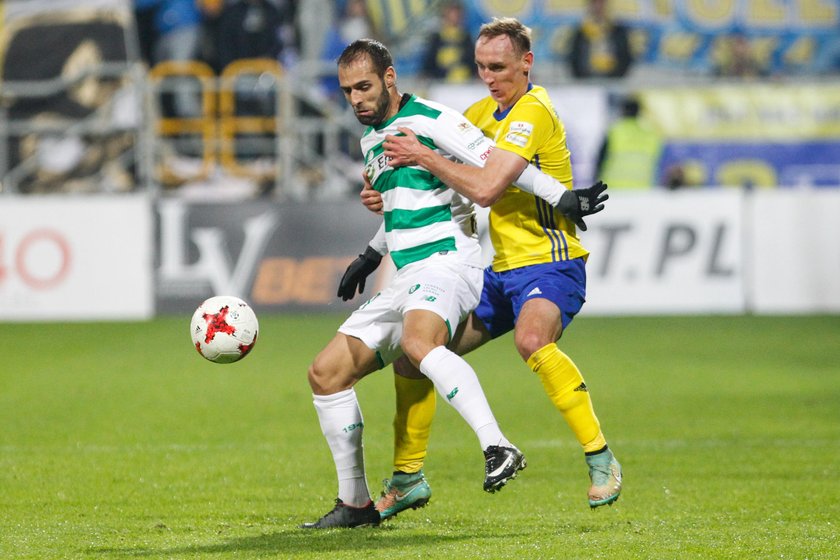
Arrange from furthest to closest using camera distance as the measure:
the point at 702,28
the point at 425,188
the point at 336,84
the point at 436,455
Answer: the point at 702,28 < the point at 336,84 < the point at 436,455 < the point at 425,188

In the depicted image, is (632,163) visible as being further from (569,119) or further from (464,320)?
(464,320)

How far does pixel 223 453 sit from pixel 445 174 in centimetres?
328

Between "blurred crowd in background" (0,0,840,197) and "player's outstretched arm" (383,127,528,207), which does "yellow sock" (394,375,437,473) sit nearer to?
"player's outstretched arm" (383,127,528,207)

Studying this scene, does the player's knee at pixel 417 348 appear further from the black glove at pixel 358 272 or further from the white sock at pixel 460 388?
the black glove at pixel 358 272

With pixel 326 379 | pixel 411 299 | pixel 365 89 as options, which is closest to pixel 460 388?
pixel 411 299

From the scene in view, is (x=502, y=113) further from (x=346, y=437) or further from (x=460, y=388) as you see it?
(x=346, y=437)

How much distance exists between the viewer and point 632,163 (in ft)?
58.7

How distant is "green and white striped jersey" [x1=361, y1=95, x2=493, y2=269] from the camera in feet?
20.2

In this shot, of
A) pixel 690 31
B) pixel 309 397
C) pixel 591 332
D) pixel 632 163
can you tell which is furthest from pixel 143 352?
pixel 690 31

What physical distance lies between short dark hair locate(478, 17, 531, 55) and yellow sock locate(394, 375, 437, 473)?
1.54 meters

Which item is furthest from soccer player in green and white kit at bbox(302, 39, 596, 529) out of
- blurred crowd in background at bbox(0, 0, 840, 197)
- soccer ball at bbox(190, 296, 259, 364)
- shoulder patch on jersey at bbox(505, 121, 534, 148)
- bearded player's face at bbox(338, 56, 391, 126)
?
blurred crowd in background at bbox(0, 0, 840, 197)

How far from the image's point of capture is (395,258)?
6355 millimetres

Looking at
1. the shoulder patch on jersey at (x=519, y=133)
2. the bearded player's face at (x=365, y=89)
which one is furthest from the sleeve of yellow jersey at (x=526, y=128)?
the bearded player's face at (x=365, y=89)

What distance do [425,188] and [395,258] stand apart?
1.12 feet
